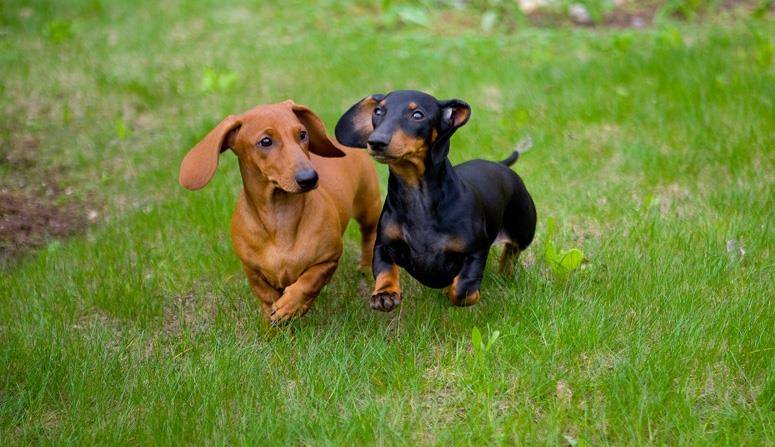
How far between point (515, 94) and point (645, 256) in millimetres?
2771

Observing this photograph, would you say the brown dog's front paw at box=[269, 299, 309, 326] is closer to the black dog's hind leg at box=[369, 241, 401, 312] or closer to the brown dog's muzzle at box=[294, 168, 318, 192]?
the black dog's hind leg at box=[369, 241, 401, 312]

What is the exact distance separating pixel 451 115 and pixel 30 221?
3191 mm

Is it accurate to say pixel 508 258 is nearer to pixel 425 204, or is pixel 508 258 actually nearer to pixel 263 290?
pixel 425 204

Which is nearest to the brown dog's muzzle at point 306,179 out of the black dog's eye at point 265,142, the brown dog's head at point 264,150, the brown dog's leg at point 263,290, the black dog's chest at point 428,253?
the brown dog's head at point 264,150

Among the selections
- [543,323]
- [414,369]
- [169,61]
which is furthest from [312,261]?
[169,61]

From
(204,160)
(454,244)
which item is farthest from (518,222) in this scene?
(204,160)

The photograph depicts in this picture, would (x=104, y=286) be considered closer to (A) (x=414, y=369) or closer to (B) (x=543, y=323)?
(A) (x=414, y=369)

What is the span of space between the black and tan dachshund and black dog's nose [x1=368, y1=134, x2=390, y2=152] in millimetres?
51

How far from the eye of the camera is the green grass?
11.8 ft

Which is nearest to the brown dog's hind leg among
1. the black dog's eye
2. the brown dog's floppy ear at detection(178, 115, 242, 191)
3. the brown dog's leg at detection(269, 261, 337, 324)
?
the brown dog's leg at detection(269, 261, 337, 324)

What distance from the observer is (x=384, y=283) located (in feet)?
13.2

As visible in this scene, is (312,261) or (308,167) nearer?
(308,167)

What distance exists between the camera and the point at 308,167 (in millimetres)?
3854

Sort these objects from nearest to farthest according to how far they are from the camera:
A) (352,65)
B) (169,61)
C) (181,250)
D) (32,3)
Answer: (181,250) → (352,65) → (169,61) → (32,3)
